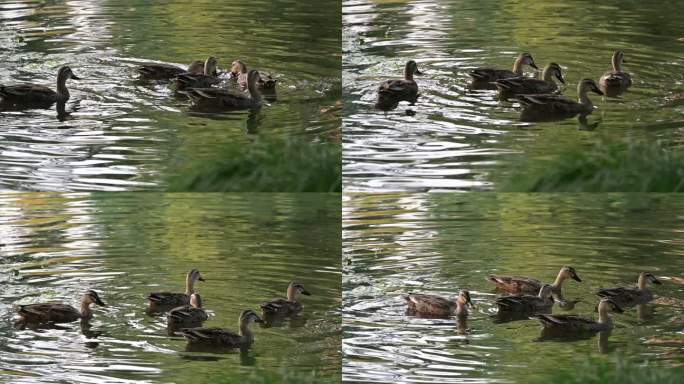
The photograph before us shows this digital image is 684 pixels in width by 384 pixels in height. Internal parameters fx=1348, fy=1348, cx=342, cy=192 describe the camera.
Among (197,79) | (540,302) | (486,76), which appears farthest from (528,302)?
(197,79)

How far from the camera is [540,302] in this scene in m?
10.3

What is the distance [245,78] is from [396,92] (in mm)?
1406

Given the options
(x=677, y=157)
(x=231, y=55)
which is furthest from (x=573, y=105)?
(x=231, y=55)

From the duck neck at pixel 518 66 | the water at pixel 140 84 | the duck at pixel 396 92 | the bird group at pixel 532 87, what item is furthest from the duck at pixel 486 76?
the water at pixel 140 84

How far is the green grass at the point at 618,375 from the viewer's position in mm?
8602

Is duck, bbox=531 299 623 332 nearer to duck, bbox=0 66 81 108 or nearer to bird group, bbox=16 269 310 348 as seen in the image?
bird group, bbox=16 269 310 348

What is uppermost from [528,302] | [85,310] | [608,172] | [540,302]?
[608,172]

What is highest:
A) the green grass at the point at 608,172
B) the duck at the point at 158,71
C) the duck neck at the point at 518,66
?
the duck at the point at 158,71

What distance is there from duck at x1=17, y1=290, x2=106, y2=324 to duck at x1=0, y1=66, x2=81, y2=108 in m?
1.49

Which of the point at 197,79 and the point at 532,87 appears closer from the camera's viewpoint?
the point at 532,87

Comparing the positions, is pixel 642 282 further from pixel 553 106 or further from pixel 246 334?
pixel 246 334

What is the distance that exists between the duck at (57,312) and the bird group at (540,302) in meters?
2.32

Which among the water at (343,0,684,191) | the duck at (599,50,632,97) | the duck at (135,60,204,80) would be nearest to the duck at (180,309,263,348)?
the water at (343,0,684,191)

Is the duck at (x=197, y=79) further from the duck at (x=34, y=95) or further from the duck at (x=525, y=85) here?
the duck at (x=525, y=85)
